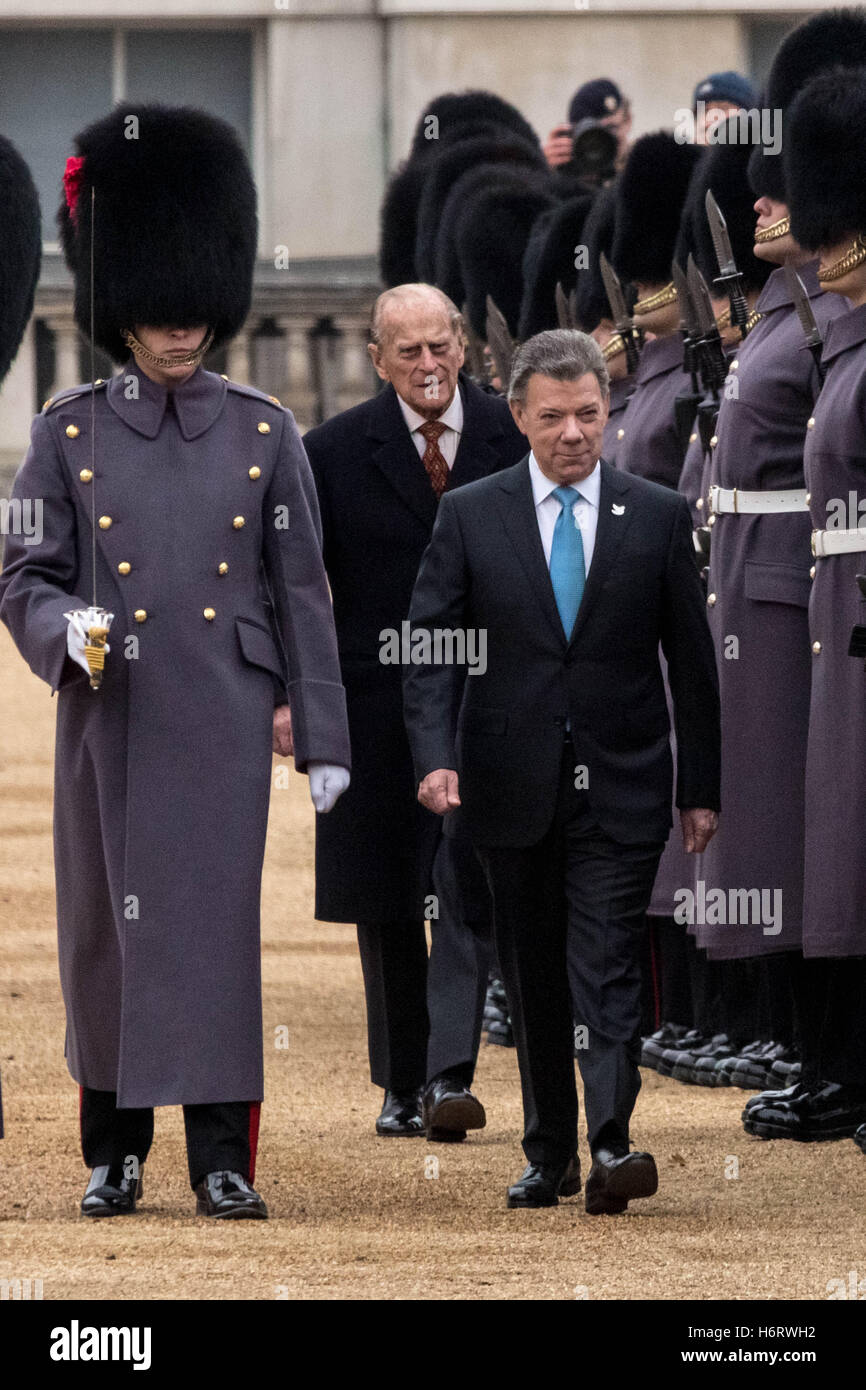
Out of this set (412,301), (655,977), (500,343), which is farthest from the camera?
(500,343)

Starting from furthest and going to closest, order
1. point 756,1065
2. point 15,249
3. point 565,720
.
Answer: point 756,1065 < point 565,720 < point 15,249

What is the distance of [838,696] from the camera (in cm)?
695

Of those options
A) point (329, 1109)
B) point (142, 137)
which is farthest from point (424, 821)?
point (142, 137)

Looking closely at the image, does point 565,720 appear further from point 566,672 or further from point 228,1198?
point 228,1198

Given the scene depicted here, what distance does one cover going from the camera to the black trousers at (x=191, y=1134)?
6270 millimetres

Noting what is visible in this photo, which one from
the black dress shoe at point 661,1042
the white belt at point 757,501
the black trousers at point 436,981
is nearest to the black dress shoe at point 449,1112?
the black trousers at point 436,981

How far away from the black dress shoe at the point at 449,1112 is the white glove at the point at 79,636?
161cm

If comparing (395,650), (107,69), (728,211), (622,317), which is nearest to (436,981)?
(395,650)

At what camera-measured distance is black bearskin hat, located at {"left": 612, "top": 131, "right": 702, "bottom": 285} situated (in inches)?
369

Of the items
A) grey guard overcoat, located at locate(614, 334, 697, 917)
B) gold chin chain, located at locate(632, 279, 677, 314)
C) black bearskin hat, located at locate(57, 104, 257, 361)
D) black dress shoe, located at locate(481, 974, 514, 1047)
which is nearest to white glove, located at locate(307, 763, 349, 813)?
black bearskin hat, located at locate(57, 104, 257, 361)

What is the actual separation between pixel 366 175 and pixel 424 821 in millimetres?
14759

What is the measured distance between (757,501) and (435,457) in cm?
75

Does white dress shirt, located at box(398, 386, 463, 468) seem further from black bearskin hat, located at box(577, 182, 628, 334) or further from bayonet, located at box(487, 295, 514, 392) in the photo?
bayonet, located at box(487, 295, 514, 392)

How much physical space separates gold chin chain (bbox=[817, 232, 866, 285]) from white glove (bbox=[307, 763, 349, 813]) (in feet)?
5.11
